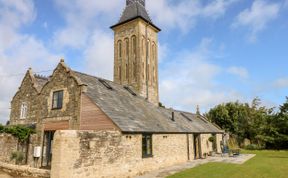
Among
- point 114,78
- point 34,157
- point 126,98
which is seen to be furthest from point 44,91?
point 114,78

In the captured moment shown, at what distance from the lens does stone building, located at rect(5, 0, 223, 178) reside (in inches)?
473

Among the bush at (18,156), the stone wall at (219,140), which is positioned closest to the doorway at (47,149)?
the bush at (18,156)

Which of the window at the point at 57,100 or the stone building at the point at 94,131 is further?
the window at the point at 57,100

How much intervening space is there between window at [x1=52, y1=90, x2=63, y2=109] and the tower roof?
18.1m

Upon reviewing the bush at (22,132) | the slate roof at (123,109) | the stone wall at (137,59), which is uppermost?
the stone wall at (137,59)

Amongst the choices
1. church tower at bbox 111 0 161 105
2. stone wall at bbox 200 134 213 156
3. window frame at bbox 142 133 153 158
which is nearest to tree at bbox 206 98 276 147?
stone wall at bbox 200 134 213 156

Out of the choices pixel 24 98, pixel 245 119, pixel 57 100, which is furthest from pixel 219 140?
pixel 24 98

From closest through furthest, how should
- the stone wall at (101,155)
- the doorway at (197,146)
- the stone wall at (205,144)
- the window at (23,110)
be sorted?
the stone wall at (101,155) → the window at (23,110) → the doorway at (197,146) → the stone wall at (205,144)

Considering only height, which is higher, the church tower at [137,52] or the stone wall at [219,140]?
the church tower at [137,52]

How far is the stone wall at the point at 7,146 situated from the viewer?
20.9 m

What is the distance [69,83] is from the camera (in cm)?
1788

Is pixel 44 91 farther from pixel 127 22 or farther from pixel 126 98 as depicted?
pixel 127 22

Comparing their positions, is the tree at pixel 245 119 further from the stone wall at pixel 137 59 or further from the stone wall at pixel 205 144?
the stone wall at pixel 137 59

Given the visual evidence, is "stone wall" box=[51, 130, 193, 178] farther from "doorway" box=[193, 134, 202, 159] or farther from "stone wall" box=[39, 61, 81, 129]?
"doorway" box=[193, 134, 202, 159]
